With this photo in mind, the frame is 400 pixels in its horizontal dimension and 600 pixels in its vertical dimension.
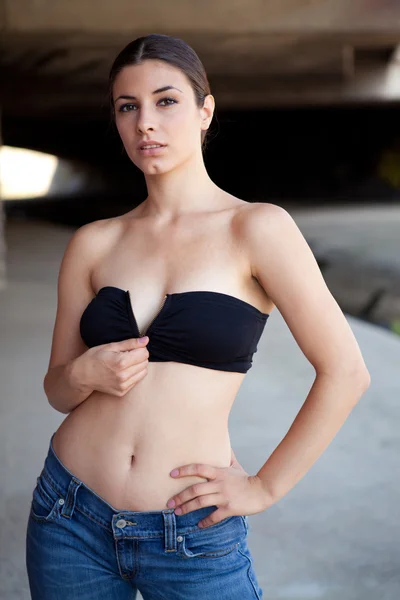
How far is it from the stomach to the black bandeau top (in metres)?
0.03

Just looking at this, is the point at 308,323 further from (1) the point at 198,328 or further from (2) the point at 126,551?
(2) the point at 126,551

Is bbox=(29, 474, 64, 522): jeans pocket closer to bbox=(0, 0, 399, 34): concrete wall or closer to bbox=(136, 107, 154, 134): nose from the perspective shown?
bbox=(136, 107, 154, 134): nose

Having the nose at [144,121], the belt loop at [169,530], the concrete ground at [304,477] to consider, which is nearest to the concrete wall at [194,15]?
the concrete ground at [304,477]

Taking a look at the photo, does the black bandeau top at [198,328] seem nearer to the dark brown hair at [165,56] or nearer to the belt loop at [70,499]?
the belt loop at [70,499]

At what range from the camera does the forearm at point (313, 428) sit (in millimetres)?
1439

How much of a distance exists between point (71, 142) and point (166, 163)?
108ft

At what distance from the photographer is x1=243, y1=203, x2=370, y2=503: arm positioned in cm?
142

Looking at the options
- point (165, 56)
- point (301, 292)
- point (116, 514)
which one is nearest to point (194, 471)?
point (116, 514)

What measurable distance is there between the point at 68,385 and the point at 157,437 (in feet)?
0.71

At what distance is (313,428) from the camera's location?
4.77ft

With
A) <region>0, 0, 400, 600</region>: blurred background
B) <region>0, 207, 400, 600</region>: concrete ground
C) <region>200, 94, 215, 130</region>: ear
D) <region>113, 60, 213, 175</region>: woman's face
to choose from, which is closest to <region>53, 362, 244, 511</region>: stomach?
<region>113, 60, 213, 175</region>: woman's face

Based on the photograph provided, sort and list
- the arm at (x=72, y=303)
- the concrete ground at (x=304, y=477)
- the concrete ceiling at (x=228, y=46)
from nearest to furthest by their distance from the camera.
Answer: the arm at (x=72, y=303) < the concrete ground at (x=304, y=477) < the concrete ceiling at (x=228, y=46)

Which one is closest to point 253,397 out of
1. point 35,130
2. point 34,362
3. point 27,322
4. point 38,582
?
point 34,362

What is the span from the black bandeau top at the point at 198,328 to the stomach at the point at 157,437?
1.0 inches
